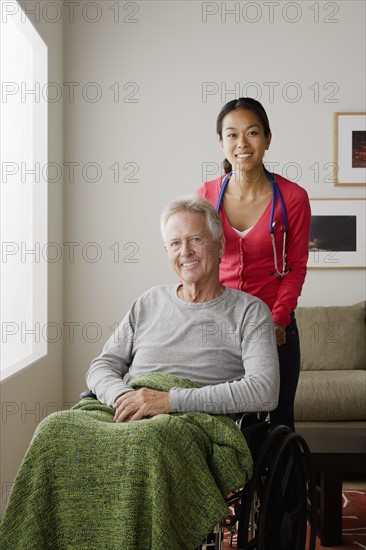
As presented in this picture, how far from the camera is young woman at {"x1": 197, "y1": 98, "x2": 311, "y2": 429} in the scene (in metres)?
2.37

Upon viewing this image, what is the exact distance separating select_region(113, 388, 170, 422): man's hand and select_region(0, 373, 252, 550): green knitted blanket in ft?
0.50

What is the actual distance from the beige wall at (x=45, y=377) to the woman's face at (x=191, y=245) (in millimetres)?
1330

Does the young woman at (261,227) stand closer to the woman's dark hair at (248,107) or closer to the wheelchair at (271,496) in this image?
the woman's dark hair at (248,107)

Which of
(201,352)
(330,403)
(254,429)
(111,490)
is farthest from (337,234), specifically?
(111,490)

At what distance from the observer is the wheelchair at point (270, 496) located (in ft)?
5.68

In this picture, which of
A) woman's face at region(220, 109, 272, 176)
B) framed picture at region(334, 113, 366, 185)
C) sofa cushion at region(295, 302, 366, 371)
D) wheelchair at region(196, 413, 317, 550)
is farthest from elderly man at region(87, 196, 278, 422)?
framed picture at region(334, 113, 366, 185)

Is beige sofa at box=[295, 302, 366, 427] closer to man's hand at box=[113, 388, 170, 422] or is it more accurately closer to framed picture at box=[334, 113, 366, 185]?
framed picture at box=[334, 113, 366, 185]

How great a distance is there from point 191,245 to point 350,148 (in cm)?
293

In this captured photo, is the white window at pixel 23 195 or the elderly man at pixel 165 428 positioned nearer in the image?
the elderly man at pixel 165 428

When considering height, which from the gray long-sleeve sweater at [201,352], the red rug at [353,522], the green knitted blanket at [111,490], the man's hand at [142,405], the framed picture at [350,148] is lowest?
the red rug at [353,522]

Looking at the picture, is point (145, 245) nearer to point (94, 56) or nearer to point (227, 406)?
point (94, 56)

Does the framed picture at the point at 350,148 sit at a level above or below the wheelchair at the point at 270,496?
above

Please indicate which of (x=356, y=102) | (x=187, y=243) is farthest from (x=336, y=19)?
(x=187, y=243)

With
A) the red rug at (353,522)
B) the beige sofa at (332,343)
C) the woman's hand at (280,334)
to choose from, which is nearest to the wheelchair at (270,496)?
the woman's hand at (280,334)
